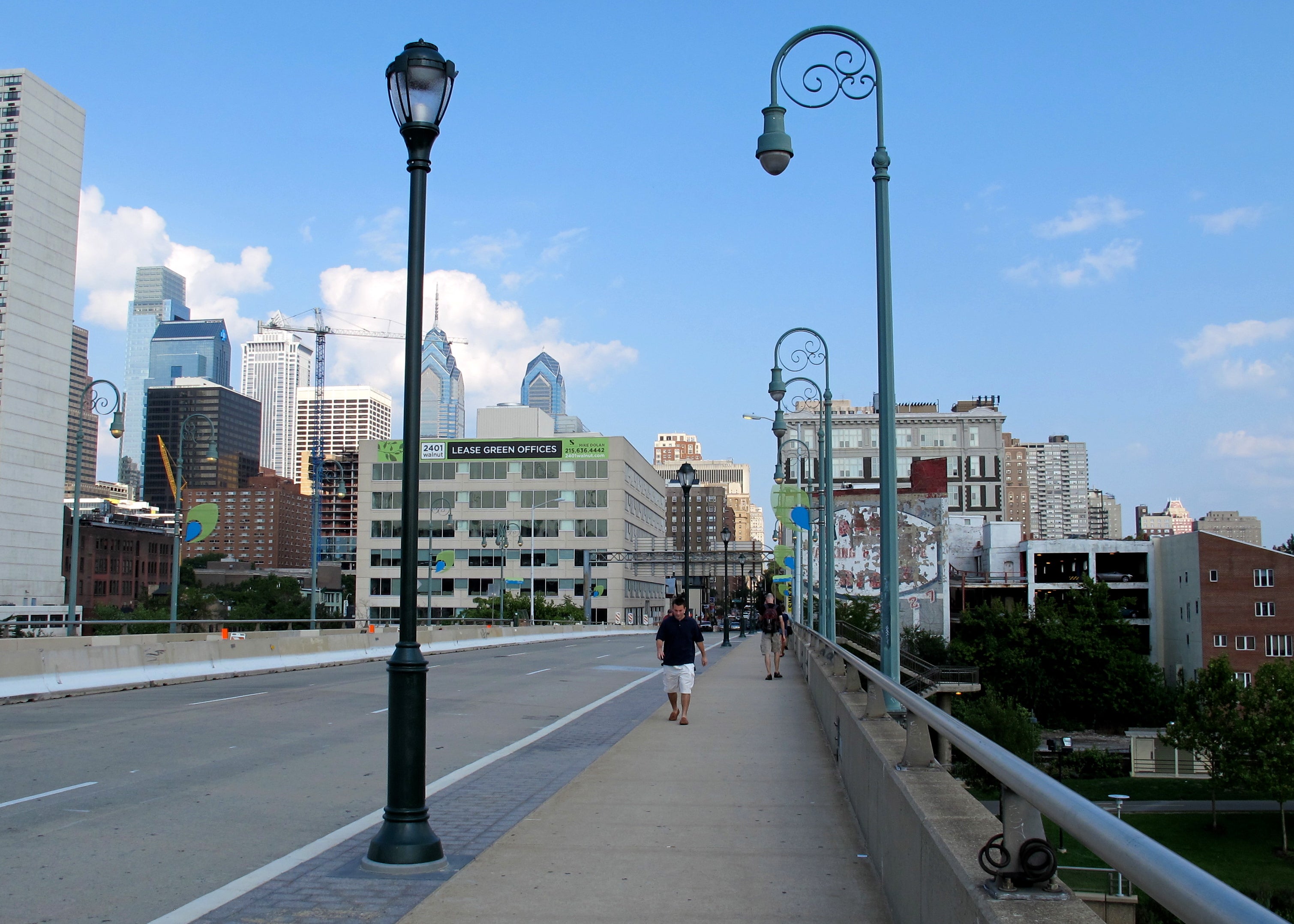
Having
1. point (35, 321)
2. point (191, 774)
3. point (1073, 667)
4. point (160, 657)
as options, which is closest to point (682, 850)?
point (191, 774)

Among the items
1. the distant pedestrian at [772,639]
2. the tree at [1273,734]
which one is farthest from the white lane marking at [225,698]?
the tree at [1273,734]

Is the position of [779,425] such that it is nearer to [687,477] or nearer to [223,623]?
[687,477]

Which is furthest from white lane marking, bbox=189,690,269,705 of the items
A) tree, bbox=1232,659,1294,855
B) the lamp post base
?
tree, bbox=1232,659,1294,855

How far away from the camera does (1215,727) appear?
68312mm

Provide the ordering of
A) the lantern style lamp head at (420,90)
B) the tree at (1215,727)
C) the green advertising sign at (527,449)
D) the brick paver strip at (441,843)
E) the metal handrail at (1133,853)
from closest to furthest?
1. the metal handrail at (1133,853)
2. the brick paver strip at (441,843)
3. the lantern style lamp head at (420,90)
4. the tree at (1215,727)
5. the green advertising sign at (527,449)

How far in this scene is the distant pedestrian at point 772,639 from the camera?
25.2m

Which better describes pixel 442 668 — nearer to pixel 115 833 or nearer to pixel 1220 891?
pixel 115 833

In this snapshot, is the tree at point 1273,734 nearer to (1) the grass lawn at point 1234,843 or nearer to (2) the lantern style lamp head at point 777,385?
(1) the grass lawn at point 1234,843

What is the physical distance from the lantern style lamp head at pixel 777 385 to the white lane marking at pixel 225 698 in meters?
13.9

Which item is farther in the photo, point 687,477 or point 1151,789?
point 1151,789

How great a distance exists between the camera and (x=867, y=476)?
458 feet

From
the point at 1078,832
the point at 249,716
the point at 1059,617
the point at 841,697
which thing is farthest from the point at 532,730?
the point at 1059,617

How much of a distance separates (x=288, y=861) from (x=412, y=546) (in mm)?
2289

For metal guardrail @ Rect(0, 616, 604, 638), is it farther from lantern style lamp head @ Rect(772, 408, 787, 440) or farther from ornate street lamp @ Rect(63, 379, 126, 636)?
lantern style lamp head @ Rect(772, 408, 787, 440)
